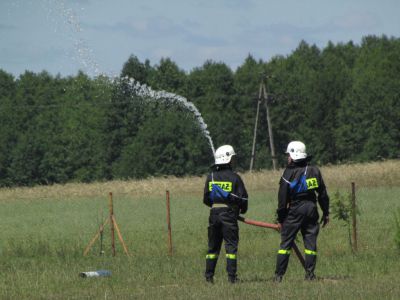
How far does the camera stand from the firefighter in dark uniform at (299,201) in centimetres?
1427

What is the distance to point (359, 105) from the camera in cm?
9906

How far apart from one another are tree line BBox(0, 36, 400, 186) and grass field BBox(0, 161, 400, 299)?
1857 inches

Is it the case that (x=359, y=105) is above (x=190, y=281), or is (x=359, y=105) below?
above

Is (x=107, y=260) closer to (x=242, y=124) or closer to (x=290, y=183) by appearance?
(x=290, y=183)

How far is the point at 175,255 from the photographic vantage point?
22.0 metres

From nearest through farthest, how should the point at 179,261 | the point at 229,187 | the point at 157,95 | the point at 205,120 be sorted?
the point at 229,187
the point at 179,261
the point at 205,120
the point at 157,95

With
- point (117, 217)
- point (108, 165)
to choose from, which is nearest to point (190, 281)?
point (117, 217)

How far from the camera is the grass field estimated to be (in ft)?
43.4

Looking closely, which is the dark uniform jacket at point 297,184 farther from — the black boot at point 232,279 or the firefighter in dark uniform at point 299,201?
the black boot at point 232,279

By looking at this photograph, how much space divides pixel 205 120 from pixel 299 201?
87417mm

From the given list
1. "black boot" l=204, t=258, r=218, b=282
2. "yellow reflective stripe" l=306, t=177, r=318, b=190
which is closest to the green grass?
"black boot" l=204, t=258, r=218, b=282

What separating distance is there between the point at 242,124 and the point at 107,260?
86.3 metres

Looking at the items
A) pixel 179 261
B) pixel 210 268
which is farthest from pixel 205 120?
pixel 210 268

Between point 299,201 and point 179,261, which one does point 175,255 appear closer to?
point 179,261
